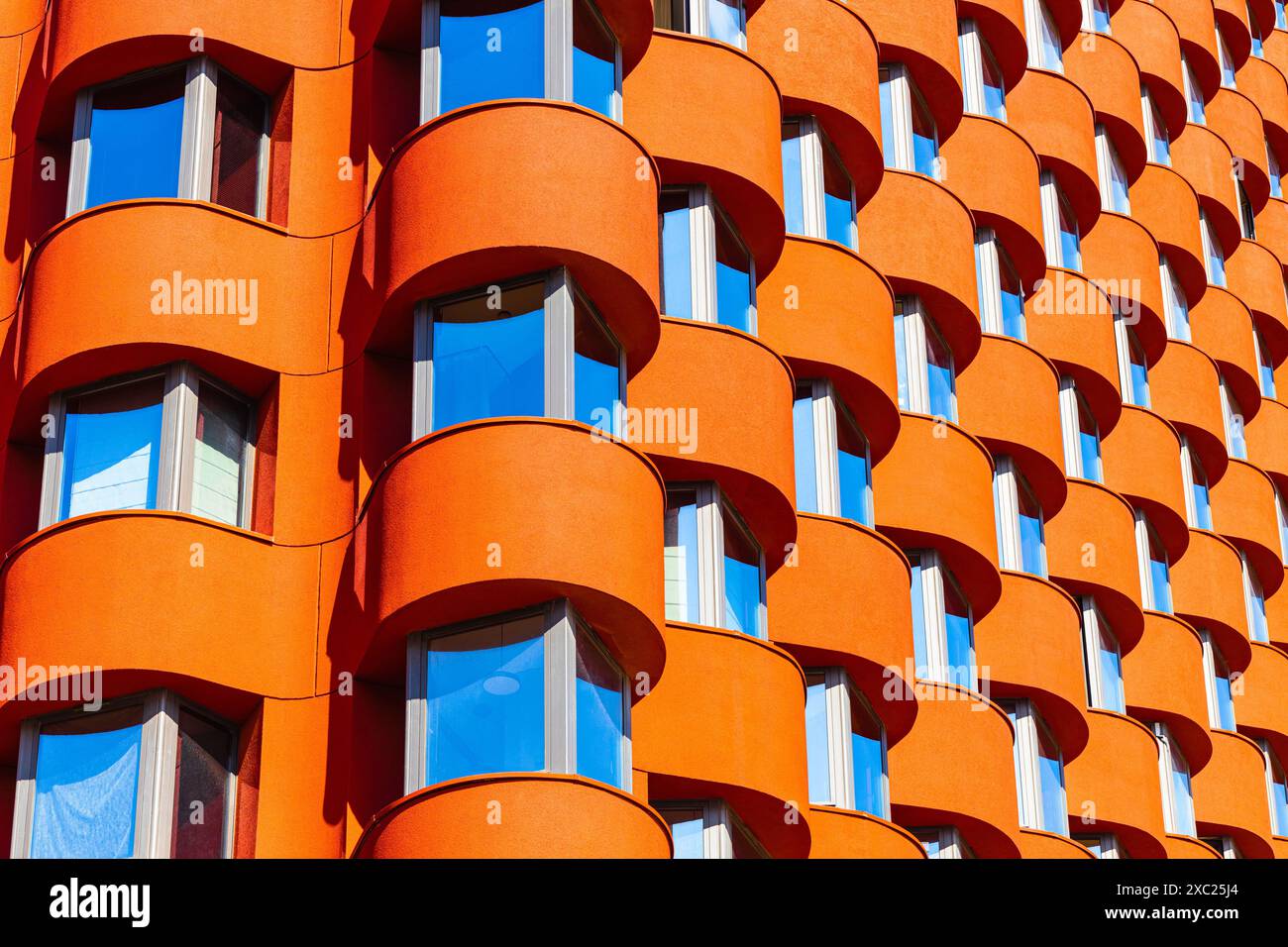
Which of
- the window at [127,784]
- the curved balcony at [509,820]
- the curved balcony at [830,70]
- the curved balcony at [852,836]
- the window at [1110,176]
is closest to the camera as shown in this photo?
the curved balcony at [509,820]

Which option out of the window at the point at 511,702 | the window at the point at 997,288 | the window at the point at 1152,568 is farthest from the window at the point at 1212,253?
the window at the point at 511,702

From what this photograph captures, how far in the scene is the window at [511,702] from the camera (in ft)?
76.7

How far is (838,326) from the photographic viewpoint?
31.8 m

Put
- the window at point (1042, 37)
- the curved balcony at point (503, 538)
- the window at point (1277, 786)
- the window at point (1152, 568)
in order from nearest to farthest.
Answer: the curved balcony at point (503, 538) → the window at point (1152, 568) → the window at point (1042, 37) → the window at point (1277, 786)

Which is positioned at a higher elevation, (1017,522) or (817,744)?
(1017,522)

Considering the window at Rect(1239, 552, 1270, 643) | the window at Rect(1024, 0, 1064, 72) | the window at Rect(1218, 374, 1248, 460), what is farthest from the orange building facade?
the window at Rect(1218, 374, 1248, 460)

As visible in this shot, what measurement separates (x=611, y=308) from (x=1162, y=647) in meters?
17.7

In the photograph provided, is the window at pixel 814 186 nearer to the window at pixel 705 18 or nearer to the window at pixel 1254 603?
the window at pixel 705 18

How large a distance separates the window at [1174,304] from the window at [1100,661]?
32.2 feet

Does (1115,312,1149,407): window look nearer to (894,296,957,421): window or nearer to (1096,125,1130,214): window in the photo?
(1096,125,1130,214): window

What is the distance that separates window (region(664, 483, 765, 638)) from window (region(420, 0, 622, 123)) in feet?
14.8

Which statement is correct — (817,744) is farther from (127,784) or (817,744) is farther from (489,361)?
(127,784)

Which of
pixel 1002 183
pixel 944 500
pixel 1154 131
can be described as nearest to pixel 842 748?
pixel 944 500

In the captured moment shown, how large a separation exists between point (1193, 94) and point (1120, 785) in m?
21.1
